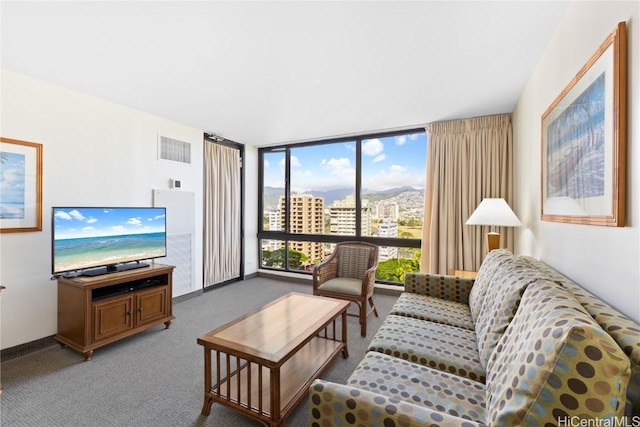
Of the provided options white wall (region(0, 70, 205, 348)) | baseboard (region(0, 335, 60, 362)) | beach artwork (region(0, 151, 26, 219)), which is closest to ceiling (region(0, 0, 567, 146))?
white wall (region(0, 70, 205, 348))

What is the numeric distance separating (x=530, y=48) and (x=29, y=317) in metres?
4.72

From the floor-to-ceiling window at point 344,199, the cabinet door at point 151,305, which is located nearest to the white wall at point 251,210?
the floor-to-ceiling window at point 344,199

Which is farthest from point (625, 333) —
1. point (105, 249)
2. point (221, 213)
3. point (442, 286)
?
point (221, 213)

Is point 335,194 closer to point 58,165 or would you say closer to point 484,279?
point 484,279

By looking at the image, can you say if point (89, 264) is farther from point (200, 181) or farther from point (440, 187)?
point (440, 187)

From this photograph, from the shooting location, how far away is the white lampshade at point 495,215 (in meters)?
2.62

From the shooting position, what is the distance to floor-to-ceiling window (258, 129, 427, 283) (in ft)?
13.5

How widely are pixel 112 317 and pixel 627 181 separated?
143 inches

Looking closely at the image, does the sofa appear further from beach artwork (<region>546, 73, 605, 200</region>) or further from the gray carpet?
the gray carpet

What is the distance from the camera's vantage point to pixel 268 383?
187 centimetres

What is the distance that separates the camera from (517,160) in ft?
10.3

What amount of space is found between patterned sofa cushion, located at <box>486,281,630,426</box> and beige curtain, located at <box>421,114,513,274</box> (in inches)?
108

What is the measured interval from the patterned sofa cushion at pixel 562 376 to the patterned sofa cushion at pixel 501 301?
1.30 ft

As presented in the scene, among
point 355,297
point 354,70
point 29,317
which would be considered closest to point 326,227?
point 355,297
